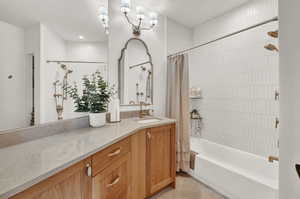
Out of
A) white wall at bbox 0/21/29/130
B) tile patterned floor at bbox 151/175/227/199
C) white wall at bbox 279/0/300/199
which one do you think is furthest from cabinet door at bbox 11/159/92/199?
tile patterned floor at bbox 151/175/227/199

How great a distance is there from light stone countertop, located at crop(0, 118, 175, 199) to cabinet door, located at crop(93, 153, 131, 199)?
21cm

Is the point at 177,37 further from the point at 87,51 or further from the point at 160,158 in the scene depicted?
the point at 160,158

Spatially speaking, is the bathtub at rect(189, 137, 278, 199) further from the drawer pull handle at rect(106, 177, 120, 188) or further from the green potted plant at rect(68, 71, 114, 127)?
the green potted plant at rect(68, 71, 114, 127)

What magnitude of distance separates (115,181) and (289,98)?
1.27 m

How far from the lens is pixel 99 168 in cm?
107

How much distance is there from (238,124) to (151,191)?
1676mm

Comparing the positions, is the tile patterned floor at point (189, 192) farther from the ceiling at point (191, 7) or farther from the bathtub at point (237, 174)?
the ceiling at point (191, 7)

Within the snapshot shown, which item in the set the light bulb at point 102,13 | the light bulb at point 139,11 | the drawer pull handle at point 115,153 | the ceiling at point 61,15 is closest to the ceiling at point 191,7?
the light bulb at point 139,11

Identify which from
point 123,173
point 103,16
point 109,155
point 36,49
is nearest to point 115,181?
point 123,173

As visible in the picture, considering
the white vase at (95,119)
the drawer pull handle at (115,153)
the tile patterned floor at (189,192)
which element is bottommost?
the tile patterned floor at (189,192)

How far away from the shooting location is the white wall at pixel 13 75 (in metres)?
0.99

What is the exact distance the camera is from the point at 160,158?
1.97 m

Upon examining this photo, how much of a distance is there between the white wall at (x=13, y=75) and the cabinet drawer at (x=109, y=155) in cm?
61

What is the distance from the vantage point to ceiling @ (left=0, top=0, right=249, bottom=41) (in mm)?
1080
